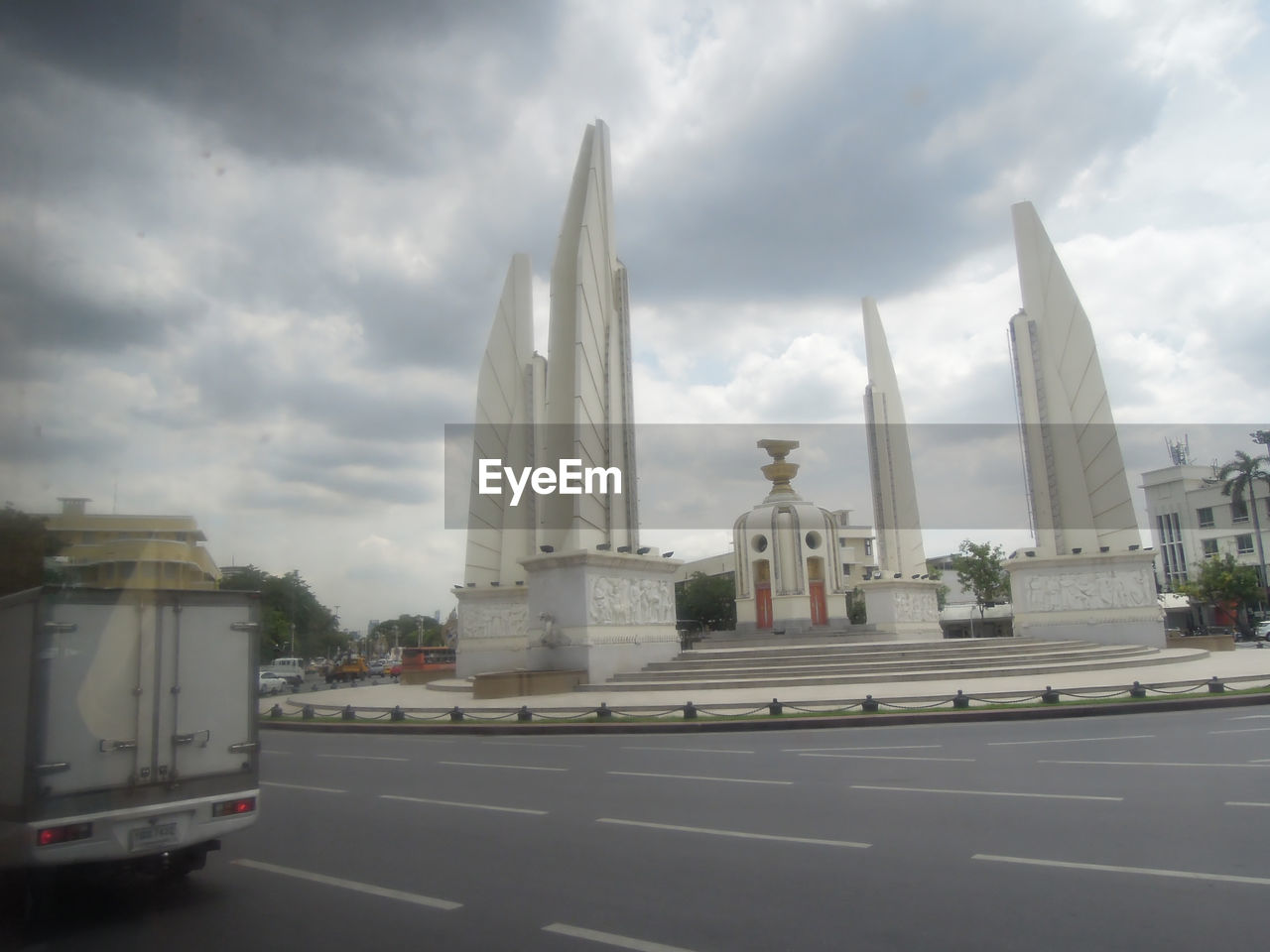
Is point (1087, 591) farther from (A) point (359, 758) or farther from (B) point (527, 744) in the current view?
(A) point (359, 758)

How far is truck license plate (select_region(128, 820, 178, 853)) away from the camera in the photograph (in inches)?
199

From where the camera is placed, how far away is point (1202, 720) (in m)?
12.9

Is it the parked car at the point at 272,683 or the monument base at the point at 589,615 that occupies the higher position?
the monument base at the point at 589,615

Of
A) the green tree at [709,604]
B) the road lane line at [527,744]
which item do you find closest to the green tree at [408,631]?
the green tree at [709,604]

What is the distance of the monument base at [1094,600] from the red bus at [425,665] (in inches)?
803

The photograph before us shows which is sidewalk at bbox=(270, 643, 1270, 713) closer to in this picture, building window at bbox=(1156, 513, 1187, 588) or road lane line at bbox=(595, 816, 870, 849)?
road lane line at bbox=(595, 816, 870, 849)

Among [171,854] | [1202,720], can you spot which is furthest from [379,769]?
[1202,720]

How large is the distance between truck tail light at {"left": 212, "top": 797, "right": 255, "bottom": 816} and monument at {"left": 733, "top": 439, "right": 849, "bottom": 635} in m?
28.5

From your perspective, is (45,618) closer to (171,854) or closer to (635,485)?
(171,854)

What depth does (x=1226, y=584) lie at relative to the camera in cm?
4416

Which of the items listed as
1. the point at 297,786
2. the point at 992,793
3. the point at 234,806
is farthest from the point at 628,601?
the point at 234,806

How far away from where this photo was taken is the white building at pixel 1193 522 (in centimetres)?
5291

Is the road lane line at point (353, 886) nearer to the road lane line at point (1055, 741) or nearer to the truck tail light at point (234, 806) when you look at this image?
the truck tail light at point (234, 806)

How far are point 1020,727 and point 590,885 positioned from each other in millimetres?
9704
